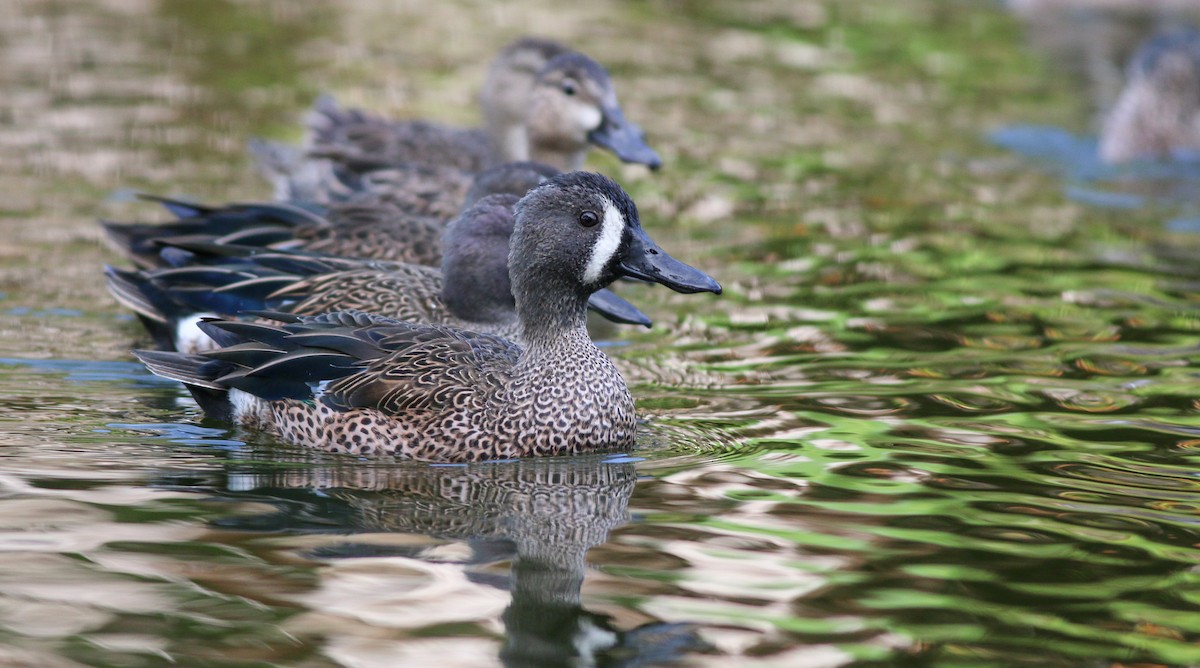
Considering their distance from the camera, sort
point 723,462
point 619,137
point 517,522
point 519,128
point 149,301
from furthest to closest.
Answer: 1. point 519,128
2. point 619,137
3. point 149,301
4. point 723,462
5. point 517,522

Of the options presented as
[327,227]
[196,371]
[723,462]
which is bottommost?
[723,462]

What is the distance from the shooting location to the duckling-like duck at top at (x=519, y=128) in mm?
11836

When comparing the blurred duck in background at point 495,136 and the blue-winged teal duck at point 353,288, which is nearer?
the blue-winged teal duck at point 353,288

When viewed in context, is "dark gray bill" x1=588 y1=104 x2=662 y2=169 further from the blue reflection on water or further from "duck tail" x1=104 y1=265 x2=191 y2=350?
the blue reflection on water

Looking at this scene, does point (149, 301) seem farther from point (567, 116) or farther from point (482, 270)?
point (567, 116)

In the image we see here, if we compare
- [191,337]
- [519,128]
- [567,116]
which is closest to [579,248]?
[191,337]

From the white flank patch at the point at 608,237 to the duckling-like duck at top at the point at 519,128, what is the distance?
3704 millimetres

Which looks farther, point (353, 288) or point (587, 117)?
point (587, 117)

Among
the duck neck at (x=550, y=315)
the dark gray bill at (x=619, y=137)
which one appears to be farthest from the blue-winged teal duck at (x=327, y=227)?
the duck neck at (x=550, y=315)

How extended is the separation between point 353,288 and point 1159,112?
9.37 m

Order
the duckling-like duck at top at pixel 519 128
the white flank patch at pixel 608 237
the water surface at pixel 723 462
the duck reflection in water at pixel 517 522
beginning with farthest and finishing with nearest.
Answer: the duckling-like duck at top at pixel 519 128, the white flank patch at pixel 608 237, the water surface at pixel 723 462, the duck reflection in water at pixel 517 522

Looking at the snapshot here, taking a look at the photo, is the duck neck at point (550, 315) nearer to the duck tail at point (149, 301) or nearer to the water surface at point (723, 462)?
the water surface at point (723, 462)

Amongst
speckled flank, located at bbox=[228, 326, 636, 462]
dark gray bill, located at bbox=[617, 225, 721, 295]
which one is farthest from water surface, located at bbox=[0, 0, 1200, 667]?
dark gray bill, located at bbox=[617, 225, 721, 295]

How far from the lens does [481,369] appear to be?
7.69m
